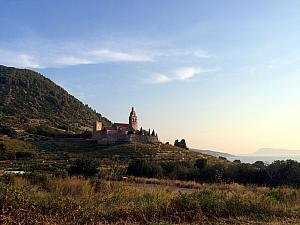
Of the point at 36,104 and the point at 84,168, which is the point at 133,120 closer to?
the point at 36,104

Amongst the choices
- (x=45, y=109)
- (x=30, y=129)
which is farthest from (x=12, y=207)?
(x=45, y=109)

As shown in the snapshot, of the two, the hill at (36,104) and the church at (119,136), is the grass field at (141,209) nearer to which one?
the church at (119,136)

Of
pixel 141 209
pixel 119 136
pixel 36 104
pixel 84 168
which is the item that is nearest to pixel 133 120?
pixel 119 136

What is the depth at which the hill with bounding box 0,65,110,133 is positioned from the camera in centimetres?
12399

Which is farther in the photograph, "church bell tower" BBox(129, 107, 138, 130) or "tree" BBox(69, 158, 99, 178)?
"church bell tower" BBox(129, 107, 138, 130)

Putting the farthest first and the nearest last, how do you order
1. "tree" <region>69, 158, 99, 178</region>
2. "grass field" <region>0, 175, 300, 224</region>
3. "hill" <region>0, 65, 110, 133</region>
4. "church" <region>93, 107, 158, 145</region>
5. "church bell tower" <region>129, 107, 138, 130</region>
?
"hill" <region>0, 65, 110, 133</region>
"church bell tower" <region>129, 107, 138, 130</region>
"church" <region>93, 107, 158, 145</region>
"tree" <region>69, 158, 99, 178</region>
"grass field" <region>0, 175, 300, 224</region>

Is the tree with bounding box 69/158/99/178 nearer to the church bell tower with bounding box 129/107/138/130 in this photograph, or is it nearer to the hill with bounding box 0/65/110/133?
the hill with bounding box 0/65/110/133

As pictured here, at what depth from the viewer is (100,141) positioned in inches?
3991

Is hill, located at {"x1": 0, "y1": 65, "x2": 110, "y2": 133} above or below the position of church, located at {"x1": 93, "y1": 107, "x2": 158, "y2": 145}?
above

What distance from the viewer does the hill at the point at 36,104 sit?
407 feet

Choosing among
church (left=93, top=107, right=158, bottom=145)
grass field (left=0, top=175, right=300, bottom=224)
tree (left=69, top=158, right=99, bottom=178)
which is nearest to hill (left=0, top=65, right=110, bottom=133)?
Result: church (left=93, top=107, right=158, bottom=145)

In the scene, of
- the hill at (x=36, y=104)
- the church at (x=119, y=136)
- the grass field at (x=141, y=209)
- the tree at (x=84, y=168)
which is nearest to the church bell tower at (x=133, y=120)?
the church at (x=119, y=136)

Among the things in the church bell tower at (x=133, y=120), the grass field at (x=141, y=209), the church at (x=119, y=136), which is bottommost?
the grass field at (x=141, y=209)

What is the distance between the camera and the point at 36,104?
138 metres
